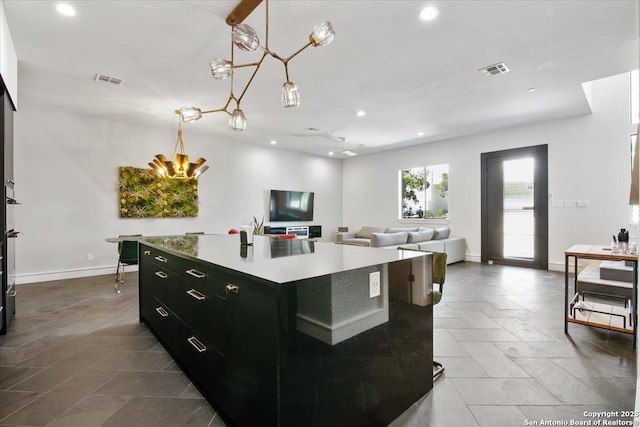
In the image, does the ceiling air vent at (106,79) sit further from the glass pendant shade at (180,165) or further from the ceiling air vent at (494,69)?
the ceiling air vent at (494,69)

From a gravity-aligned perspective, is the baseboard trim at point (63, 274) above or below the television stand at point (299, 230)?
below

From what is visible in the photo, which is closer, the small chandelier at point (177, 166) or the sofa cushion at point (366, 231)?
the small chandelier at point (177, 166)

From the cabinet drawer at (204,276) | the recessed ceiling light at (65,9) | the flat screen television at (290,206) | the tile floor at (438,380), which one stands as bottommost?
the tile floor at (438,380)

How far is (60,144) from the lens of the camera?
5.04 m

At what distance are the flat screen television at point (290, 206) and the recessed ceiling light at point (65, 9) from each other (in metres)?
5.33

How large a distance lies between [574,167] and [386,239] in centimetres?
359

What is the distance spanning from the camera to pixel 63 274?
507 cm

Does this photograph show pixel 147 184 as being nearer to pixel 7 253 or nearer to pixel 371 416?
pixel 7 253

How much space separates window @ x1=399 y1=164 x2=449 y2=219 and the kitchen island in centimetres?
602

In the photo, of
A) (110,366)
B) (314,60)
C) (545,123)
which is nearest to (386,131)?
(545,123)

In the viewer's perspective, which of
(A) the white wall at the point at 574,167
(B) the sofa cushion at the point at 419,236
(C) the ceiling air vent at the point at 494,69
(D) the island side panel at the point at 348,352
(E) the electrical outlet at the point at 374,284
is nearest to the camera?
(D) the island side panel at the point at 348,352

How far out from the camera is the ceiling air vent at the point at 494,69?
3459 millimetres

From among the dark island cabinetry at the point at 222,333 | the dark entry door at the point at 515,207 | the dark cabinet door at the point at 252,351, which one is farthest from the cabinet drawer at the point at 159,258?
the dark entry door at the point at 515,207

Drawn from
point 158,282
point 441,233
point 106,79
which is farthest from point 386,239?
point 106,79
